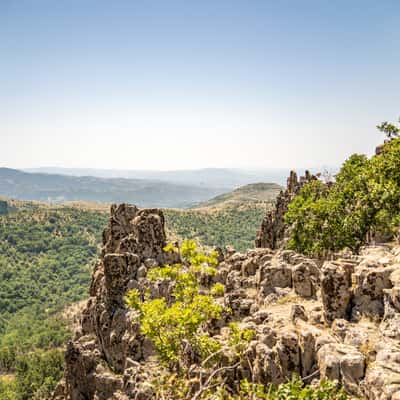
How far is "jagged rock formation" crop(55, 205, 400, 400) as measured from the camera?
17672 mm

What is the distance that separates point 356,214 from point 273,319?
59.8ft

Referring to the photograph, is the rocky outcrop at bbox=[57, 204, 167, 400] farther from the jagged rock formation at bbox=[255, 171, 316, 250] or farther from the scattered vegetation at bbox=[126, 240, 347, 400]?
the jagged rock formation at bbox=[255, 171, 316, 250]

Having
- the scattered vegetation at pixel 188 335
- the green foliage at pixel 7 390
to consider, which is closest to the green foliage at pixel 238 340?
the scattered vegetation at pixel 188 335

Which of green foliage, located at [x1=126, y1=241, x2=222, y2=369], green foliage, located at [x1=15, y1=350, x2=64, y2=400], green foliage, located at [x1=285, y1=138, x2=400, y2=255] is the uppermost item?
green foliage, located at [x1=285, y1=138, x2=400, y2=255]

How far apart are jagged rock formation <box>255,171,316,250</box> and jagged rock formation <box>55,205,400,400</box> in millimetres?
25958

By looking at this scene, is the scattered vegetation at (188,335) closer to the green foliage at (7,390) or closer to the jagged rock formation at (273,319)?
the jagged rock formation at (273,319)

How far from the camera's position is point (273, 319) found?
959 inches

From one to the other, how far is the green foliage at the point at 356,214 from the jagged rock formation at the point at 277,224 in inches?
754

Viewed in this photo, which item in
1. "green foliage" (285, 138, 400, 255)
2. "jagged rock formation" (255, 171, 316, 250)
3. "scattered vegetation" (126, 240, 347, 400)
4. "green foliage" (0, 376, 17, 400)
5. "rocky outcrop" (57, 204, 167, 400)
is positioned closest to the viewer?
"scattered vegetation" (126, 240, 347, 400)

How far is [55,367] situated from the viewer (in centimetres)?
10212

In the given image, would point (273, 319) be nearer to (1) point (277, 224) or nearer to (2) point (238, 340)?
(2) point (238, 340)

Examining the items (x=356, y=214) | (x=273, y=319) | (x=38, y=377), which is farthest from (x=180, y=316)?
(x=38, y=377)

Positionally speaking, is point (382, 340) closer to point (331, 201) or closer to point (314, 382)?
point (314, 382)

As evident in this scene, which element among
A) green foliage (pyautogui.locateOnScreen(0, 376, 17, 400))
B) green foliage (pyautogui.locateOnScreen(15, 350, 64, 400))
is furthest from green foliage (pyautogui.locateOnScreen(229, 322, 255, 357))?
green foliage (pyautogui.locateOnScreen(0, 376, 17, 400))
